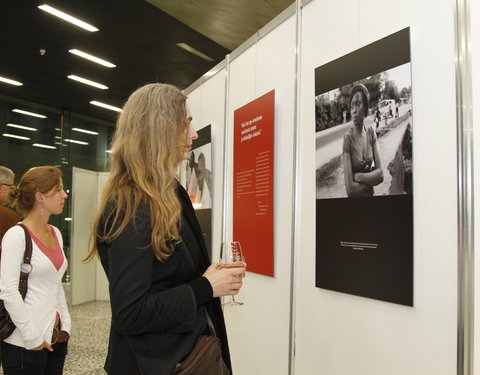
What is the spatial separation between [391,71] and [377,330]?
119 cm

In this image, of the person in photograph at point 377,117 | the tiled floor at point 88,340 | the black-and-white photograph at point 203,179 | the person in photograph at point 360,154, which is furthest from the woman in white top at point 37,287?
the tiled floor at point 88,340

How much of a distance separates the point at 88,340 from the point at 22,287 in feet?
11.2

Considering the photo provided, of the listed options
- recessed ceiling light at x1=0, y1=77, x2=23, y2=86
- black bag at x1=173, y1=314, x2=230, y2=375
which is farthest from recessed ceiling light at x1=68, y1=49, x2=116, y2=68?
black bag at x1=173, y1=314, x2=230, y2=375

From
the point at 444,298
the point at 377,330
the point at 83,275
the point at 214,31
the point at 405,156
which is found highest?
the point at 214,31

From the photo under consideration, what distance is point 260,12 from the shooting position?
545 cm

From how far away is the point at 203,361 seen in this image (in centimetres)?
117

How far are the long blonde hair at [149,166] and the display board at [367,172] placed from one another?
97 cm

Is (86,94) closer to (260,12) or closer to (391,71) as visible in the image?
(260,12)

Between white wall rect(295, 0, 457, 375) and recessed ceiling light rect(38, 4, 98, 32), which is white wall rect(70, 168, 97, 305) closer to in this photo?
recessed ceiling light rect(38, 4, 98, 32)

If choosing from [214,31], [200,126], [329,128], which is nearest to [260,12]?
[214,31]

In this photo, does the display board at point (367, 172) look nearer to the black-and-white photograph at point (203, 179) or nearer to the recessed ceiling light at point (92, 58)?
the black-and-white photograph at point (203, 179)

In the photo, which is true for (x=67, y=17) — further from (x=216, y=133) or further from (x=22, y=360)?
(x=22, y=360)

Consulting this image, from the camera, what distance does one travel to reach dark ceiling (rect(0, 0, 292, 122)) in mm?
5137

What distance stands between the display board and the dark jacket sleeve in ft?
3.41
